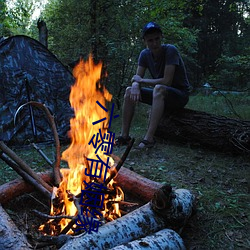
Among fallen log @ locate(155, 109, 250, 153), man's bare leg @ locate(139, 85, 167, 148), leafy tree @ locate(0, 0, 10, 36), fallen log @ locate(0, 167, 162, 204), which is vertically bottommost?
fallen log @ locate(0, 167, 162, 204)

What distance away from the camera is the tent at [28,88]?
189 inches

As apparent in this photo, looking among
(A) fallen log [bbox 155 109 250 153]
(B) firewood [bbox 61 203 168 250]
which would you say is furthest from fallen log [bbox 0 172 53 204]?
(A) fallen log [bbox 155 109 250 153]

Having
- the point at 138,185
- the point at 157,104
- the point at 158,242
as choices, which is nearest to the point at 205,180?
the point at 138,185

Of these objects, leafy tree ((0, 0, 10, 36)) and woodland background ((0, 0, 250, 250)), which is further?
leafy tree ((0, 0, 10, 36))

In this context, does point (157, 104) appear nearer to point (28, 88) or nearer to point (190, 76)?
point (28, 88)

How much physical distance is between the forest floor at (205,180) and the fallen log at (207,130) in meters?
0.13

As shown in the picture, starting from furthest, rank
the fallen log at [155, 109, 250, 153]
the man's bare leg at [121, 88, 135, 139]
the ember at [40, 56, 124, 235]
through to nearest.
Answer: the man's bare leg at [121, 88, 135, 139] → the fallen log at [155, 109, 250, 153] → the ember at [40, 56, 124, 235]

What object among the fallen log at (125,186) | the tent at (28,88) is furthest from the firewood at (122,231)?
the tent at (28,88)

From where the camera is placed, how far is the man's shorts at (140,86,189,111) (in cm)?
408

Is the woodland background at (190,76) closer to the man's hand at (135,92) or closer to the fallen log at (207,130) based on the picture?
the fallen log at (207,130)

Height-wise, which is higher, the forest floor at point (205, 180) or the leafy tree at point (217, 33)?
the leafy tree at point (217, 33)

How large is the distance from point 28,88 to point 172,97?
283 centimetres

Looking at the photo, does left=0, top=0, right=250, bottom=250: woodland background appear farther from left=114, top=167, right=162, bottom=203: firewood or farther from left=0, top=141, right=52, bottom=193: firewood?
left=114, top=167, right=162, bottom=203: firewood

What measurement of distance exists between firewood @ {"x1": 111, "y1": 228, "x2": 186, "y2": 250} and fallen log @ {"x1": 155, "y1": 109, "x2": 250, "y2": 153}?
240cm
